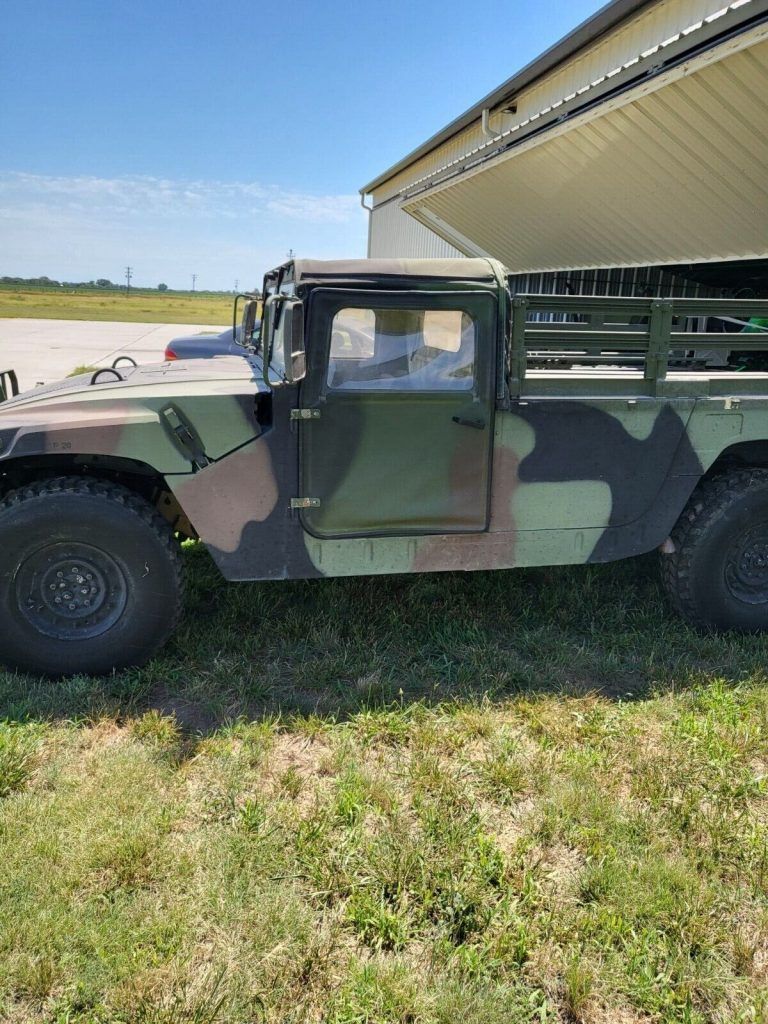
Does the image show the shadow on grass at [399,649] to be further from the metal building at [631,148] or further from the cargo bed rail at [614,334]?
the metal building at [631,148]

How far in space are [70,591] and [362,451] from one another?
4.40 feet

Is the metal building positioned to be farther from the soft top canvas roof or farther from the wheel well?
the wheel well

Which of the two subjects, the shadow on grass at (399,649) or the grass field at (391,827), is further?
the shadow on grass at (399,649)

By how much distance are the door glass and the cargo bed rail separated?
223 mm

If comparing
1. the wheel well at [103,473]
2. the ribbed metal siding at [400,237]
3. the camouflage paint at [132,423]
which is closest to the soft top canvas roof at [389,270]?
the camouflage paint at [132,423]

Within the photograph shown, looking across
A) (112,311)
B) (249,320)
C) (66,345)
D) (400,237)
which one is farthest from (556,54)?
(112,311)

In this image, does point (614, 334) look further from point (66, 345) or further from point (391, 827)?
point (66, 345)

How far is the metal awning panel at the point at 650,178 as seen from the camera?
5895 mm

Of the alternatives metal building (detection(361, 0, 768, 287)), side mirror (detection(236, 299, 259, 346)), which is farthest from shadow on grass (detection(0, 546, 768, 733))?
metal building (detection(361, 0, 768, 287))

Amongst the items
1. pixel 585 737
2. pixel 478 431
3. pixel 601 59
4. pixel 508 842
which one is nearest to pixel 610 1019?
pixel 508 842

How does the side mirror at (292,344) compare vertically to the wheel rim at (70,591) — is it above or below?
above

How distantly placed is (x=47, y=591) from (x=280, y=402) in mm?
1240

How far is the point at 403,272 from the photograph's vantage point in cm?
335

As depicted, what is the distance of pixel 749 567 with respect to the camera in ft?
13.0
